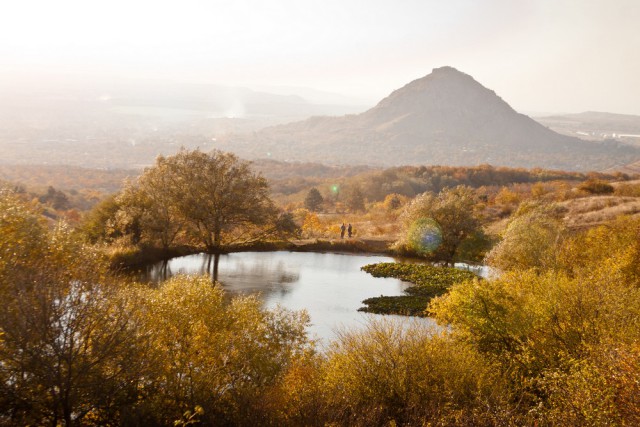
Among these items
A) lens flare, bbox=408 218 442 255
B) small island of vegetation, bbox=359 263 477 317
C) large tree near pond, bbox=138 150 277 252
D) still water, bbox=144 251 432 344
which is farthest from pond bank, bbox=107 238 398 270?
small island of vegetation, bbox=359 263 477 317

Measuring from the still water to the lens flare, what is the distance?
4404mm

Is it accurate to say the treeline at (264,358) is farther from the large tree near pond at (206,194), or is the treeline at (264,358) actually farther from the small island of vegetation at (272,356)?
the large tree near pond at (206,194)

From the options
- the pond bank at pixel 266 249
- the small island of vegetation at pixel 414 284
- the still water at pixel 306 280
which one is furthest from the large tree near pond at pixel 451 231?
the small island of vegetation at pixel 414 284

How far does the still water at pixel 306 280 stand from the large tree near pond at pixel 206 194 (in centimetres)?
353

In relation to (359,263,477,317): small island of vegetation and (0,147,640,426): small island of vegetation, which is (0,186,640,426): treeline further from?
(359,263,477,317): small island of vegetation

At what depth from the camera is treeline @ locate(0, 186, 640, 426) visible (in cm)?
1703

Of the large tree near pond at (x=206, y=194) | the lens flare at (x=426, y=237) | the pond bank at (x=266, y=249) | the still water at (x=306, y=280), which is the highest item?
the large tree near pond at (x=206, y=194)

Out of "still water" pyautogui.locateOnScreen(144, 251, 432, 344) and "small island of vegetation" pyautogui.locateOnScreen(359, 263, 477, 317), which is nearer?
"still water" pyautogui.locateOnScreen(144, 251, 432, 344)

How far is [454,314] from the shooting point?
2875cm

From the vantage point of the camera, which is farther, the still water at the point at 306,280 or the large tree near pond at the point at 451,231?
the large tree near pond at the point at 451,231

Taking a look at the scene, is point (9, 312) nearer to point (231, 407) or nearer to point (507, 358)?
point (231, 407)

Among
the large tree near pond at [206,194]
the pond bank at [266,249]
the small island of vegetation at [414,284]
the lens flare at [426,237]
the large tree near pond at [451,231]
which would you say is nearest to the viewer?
the small island of vegetation at [414,284]

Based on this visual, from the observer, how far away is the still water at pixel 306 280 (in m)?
38.7

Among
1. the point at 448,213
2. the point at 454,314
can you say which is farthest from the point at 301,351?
the point at 448,213
